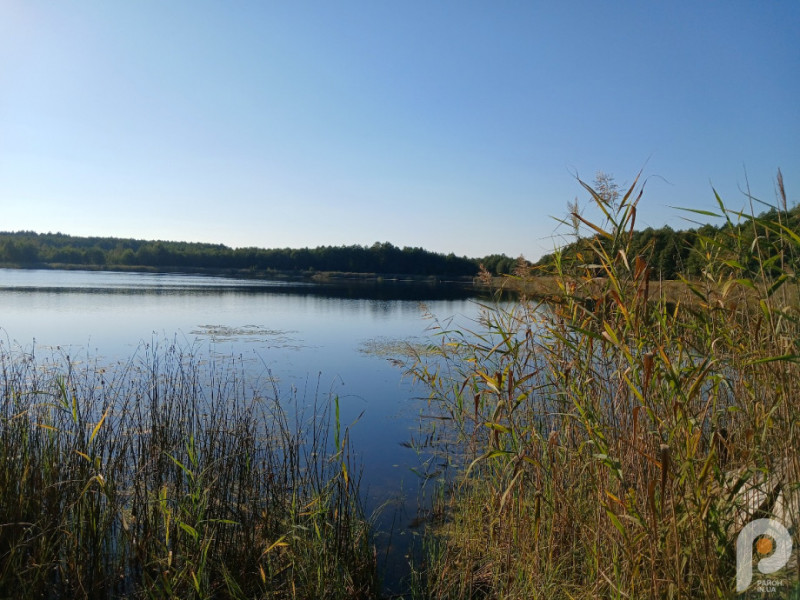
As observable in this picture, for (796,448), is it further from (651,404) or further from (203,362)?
(203,362)

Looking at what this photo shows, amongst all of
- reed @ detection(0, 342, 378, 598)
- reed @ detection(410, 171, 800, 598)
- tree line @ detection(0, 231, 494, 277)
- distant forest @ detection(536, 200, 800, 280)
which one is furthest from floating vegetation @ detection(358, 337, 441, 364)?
tree line @ detection(0, 231, 494, 277)

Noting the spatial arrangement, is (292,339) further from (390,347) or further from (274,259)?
(274,259)

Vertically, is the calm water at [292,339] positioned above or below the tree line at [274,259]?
below

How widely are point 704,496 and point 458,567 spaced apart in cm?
206

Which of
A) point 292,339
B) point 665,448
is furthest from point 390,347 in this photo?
point 665,448

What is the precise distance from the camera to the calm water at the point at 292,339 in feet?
20.6

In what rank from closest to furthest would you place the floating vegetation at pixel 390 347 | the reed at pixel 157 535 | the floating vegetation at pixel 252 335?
1. the reed at pixel 157 535
2. the floating vegetation at pixel 390 347
3. the floating vegetation at pixel 252 335

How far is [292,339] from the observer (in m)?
13.8

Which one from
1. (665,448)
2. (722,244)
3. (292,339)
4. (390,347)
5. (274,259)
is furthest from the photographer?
(274,259)

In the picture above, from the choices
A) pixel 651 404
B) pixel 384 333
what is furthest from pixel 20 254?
pixel 651 404

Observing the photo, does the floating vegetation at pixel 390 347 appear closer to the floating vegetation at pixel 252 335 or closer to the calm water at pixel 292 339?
the calm water at pixel 292 339

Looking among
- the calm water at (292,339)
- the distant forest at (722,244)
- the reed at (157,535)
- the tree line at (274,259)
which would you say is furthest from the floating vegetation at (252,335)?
the tree line at (274,259)

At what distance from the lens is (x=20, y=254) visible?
62812 mm

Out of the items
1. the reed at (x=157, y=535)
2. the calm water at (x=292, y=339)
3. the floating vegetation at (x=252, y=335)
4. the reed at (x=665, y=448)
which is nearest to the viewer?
the reed at (x=665, y=448)
